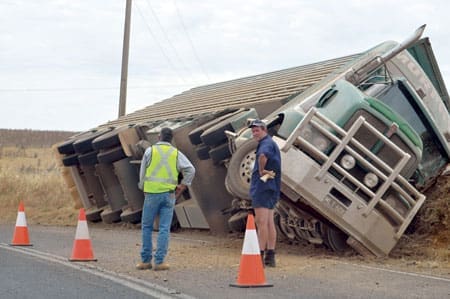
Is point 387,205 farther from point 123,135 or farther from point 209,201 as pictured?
point 123,135

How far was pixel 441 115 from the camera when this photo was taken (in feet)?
46.1

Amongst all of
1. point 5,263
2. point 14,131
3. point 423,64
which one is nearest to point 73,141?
point 423,64

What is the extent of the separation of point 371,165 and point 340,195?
532 millimetres

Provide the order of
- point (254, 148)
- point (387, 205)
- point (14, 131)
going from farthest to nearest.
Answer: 1. point (14, 131)
2. point (254, 148)
3. point (387, 205)

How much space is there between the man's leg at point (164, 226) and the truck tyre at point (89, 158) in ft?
29.1

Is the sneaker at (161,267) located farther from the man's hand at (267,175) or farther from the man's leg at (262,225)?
the man's hand at (267,175)

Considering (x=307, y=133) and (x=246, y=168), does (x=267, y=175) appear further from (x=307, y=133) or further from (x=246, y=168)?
(x=246, y=168)

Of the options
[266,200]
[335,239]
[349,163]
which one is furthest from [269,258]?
[335,239]

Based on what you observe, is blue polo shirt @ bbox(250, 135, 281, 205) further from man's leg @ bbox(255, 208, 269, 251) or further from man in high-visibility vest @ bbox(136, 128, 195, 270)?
man in high-visibility vest @ bbox(136, 128, 195, 270)

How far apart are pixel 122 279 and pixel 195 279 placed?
75cm

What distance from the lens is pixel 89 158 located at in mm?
19453

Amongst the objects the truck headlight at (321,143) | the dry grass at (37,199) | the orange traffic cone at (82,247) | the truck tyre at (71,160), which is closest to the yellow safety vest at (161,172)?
the orange traffic cone at (82,247)

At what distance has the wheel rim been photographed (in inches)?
499

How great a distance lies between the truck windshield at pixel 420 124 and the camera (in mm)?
13008
